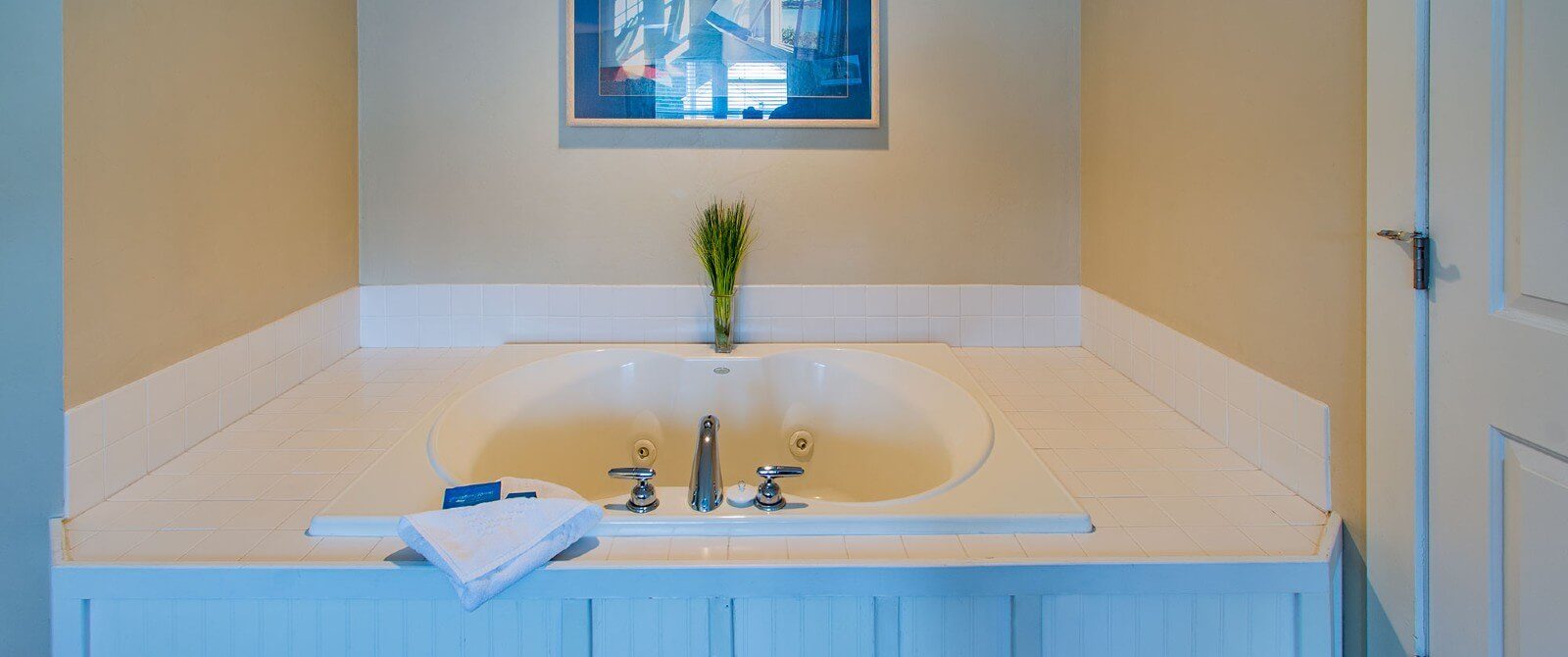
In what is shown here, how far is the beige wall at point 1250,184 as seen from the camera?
145cm

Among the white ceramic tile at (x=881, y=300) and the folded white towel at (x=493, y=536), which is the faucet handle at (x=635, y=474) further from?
the white ceramic tile at (x=881, y=300)

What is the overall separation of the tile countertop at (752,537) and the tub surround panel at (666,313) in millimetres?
508

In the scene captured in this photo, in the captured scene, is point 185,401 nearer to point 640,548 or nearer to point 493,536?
point 493,536

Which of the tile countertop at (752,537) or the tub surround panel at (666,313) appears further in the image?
the tub surround panel at (666,313)

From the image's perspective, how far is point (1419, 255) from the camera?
4.22ft

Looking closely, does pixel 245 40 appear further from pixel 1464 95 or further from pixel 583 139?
pixel 1464 95

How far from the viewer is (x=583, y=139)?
2.74m

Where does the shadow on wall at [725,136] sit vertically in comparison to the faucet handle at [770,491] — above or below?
above

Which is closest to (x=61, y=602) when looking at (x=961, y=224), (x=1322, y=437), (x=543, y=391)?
(x=543, y=391)

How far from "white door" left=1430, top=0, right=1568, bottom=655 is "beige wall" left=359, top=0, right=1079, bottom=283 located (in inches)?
61.2

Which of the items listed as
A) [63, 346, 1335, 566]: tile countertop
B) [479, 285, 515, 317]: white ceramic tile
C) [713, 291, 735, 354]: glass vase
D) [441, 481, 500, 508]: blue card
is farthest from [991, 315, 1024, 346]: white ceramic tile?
[441, 481, 500, 508]: blue card

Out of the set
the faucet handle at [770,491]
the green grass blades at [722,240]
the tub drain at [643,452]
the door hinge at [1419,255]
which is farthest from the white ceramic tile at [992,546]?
the green grass blades at [722,240]

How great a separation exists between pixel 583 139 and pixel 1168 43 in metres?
1.55

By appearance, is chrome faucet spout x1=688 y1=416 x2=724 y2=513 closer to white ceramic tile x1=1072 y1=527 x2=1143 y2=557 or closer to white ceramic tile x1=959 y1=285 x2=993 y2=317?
white ceramic tile x1=1072 y1=527 x2=1143 y2=557
